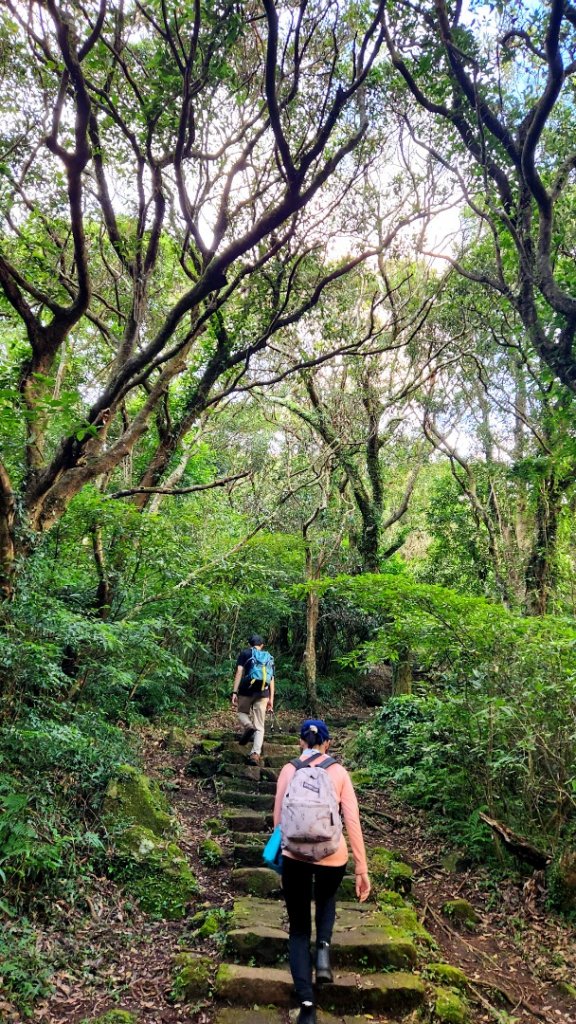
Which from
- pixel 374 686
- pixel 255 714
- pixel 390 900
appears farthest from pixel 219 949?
pixel 374 686

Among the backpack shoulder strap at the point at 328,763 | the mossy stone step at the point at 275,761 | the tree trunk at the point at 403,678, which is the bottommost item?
the mossy stone step at the point at 275,761

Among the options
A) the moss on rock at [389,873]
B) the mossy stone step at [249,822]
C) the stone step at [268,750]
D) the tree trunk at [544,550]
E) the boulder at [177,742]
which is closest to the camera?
the moss on rock at [389,873]

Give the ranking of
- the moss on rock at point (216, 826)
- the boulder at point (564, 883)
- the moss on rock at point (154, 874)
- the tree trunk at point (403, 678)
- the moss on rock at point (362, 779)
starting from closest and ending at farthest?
the moss on rock at point (154, 874) → the boulder at point (564, 883) → the moss on rock at point (216, 826) → the moss on rock at point (362, 779) → the tree trunk at point (403, 678)

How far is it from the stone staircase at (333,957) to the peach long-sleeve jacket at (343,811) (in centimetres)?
89

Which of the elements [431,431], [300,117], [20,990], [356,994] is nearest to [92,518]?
[20,990]

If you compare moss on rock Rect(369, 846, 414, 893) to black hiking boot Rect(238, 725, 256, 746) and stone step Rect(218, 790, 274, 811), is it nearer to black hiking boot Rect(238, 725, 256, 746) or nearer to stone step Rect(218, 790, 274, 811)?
stone step Rect(218, 790, 274, 811)

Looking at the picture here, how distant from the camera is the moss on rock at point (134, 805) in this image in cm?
550

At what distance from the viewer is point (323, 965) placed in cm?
351

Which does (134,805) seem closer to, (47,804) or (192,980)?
(47,804)

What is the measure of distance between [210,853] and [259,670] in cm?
280

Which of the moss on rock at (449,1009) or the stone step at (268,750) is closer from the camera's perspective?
the moss on rock at (449,1009)

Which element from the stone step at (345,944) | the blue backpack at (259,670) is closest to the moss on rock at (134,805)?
the stone step at (345,944)

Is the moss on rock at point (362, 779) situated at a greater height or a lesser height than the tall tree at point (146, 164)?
lesser

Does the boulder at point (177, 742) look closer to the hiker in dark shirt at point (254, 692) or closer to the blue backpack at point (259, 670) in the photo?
the hiker in dark shirt at point (254, 692)
